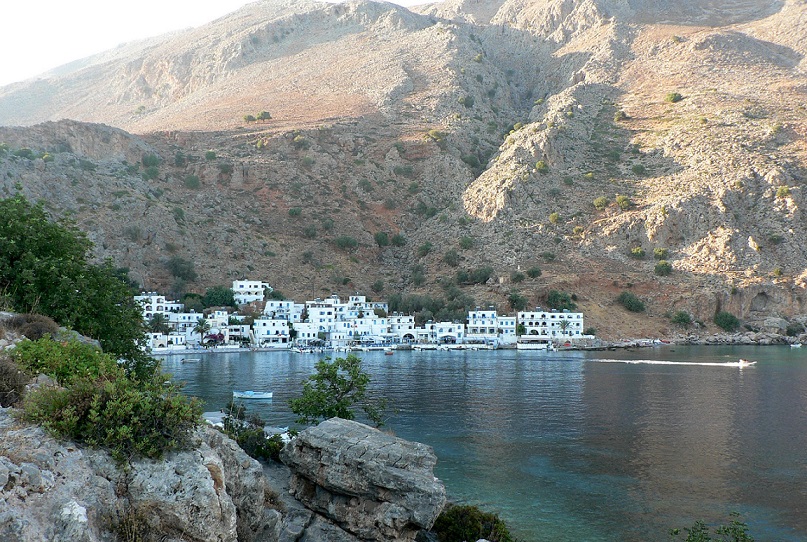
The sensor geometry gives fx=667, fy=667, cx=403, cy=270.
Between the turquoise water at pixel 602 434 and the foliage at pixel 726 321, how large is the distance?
15716mm

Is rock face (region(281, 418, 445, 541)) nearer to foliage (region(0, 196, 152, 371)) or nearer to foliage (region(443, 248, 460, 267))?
foliage (region(0, 196, 152, 371))

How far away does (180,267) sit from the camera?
80062mm

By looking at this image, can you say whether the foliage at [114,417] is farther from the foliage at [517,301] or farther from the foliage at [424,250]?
the foliage at [424,250]

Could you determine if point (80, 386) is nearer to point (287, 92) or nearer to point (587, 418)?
point (587, 418)

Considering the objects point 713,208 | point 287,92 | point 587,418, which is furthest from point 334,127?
point 587,418

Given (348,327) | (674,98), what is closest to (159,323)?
(348,327)

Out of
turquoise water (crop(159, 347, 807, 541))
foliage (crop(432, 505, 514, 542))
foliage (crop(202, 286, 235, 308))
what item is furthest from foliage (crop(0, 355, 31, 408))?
foliage (crop(202, 286, 235, 308))

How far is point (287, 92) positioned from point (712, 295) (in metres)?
83.0

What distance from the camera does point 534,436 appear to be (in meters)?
30.4

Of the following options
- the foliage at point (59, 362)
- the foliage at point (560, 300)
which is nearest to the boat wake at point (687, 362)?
the foliage at point (560, 300)

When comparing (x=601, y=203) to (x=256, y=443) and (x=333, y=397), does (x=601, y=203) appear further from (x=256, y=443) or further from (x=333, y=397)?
(x=256, y=443)

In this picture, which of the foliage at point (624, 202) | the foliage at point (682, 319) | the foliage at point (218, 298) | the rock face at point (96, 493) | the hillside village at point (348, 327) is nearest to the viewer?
the rock face at point (96, 493)

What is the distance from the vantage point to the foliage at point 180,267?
7981cm

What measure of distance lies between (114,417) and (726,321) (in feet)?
263
